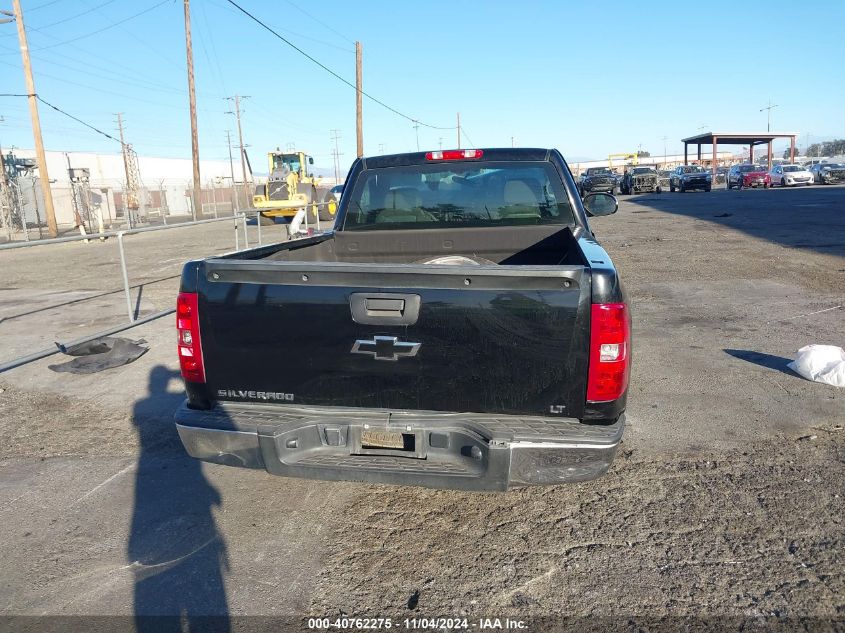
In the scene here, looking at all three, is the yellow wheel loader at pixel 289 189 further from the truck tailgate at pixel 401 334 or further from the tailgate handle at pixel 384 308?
the tailgate handle at pixel 384 308

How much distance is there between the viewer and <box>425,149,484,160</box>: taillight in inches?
190

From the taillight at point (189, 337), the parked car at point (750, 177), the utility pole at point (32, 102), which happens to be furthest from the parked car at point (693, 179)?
the taillight at point (189, 337)

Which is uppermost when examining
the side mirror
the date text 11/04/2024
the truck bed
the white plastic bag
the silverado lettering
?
the side mirror

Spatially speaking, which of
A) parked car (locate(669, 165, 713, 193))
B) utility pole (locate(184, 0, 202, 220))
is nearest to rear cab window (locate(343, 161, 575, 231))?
utility pole (locate(184, 0, 202, 220))

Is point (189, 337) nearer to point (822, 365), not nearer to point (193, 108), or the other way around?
point (822, 365)

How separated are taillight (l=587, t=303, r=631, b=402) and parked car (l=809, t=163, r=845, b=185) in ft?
161

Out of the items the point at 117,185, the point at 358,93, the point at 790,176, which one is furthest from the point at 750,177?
the point at 117,185

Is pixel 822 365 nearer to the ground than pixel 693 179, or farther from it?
nearer to the ground

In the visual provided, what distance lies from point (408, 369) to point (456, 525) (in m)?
1.04

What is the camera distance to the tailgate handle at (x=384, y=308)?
2908 mm

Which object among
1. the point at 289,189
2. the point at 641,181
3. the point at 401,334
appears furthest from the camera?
the point at 641,181

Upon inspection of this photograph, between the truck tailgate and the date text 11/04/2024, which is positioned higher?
the truck tailgate

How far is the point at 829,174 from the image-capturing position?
43.3m

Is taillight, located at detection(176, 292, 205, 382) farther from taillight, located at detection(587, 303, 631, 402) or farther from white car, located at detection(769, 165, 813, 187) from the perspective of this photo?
white car, located at detection(769, 165, 813, 187)
